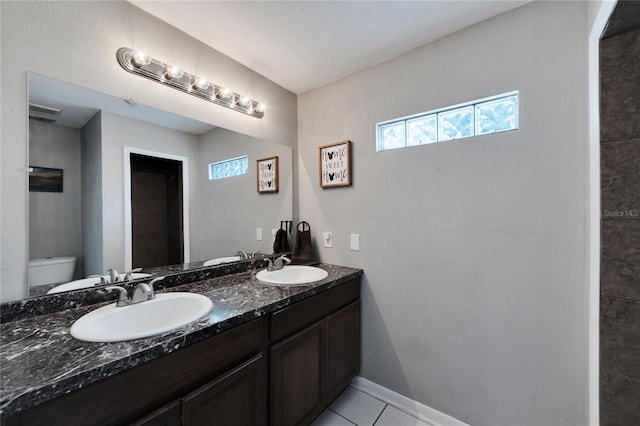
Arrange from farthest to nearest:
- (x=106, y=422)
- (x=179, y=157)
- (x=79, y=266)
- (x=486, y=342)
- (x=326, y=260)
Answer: (x=326, y=260) → (x=179, y=157) → (x=486, y=342) → (x=79, y=266) → (x=106, y=422)

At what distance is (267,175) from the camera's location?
2113 millimetres

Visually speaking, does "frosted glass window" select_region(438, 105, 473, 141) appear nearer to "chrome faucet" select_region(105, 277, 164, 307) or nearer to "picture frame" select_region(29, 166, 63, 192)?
"chrome faucet" select_region(105, 277, 164, 307)

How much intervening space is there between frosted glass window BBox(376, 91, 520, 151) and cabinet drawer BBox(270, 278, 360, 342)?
3.40 feet

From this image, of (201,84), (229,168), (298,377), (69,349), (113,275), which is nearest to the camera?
(69,349)

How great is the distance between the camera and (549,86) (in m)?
1.29

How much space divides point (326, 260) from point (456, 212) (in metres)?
1.05

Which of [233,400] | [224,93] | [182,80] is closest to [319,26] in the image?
[224,93]

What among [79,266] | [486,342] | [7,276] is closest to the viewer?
[7,276]

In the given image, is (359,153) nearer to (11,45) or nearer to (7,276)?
(11,45)

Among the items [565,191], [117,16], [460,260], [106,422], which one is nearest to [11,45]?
[117,16]

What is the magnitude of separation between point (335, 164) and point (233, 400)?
1588mm

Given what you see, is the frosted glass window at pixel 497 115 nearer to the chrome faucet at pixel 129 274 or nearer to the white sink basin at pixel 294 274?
the white sink basin at pixel 294 274

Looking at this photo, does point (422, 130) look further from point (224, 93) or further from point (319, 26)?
point (224, 93)

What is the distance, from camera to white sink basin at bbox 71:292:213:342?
90 cm
